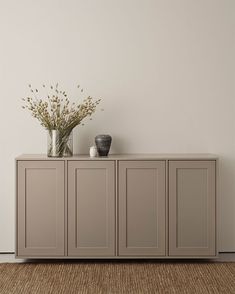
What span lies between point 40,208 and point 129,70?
145cm

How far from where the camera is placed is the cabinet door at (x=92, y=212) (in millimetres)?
4953

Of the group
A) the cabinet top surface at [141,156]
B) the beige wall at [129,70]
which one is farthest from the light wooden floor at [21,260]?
the cabinet top surface at [141,156]

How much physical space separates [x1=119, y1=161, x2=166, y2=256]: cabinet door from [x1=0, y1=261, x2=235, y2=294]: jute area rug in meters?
0.16

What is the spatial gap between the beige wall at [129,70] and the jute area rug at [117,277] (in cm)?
70

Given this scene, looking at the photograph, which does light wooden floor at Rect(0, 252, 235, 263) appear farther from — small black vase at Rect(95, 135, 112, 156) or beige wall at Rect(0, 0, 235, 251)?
small black vase at Rect(95, 135, 112, 156)

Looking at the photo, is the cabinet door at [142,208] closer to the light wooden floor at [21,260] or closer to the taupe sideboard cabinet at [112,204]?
the taupe sideboard cabinet at [112,204]

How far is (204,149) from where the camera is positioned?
17.5ft

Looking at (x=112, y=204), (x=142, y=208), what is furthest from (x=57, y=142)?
(x=142, y=208)

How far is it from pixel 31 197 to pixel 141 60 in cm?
155

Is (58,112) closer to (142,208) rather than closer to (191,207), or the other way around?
(142,208)

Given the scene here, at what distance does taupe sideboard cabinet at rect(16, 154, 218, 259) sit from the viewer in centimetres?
495

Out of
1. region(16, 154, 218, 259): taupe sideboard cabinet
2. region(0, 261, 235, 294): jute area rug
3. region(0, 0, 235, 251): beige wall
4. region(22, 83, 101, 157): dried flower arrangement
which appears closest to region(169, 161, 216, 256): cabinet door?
region(16, 154, 218, 259): taupe sideboard cabinet

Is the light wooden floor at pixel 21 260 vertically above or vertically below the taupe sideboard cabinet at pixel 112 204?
below

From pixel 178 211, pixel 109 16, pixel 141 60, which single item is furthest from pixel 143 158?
pixel 109 16
